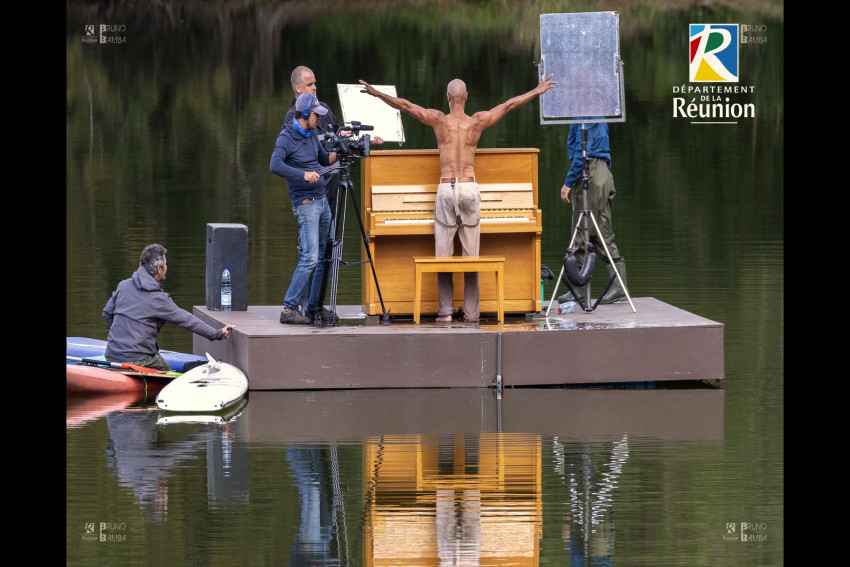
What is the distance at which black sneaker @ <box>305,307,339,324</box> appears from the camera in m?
11.9

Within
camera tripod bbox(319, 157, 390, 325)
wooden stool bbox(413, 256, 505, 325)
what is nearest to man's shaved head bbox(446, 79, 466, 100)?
camera tripod bbox(319, 157, 390, 325)

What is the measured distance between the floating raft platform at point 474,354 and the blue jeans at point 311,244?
281 mm

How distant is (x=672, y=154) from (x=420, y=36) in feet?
28.1

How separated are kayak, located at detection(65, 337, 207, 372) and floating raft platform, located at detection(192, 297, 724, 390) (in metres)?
0.26

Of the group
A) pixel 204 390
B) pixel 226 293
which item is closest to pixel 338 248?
pixel 226 293

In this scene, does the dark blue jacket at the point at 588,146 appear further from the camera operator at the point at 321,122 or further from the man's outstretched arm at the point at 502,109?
the camera operator at the point at 321,122

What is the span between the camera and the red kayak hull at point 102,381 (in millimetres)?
11516

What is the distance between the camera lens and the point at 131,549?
8.23 m

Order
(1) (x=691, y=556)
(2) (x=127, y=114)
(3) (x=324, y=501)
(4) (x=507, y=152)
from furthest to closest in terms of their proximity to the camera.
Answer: (2) (x=127, y=114)
(4) (x=507, y=152)
(3) (x=324, y=501)
(1) (x=691, y=556)

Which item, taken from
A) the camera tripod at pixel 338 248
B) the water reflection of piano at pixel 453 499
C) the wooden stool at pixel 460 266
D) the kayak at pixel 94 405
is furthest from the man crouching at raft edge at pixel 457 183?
the kayak at pixel 94 405

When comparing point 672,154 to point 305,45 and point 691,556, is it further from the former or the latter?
point 691,556

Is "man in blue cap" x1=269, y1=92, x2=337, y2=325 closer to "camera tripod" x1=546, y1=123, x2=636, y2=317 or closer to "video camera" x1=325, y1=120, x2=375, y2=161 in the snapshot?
"video camera" x1=325, y1=120, x2=375, y2=161

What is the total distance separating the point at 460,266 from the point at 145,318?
2.14 m

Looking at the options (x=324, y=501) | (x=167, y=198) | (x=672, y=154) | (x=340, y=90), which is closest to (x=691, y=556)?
(x=324, y=501)
